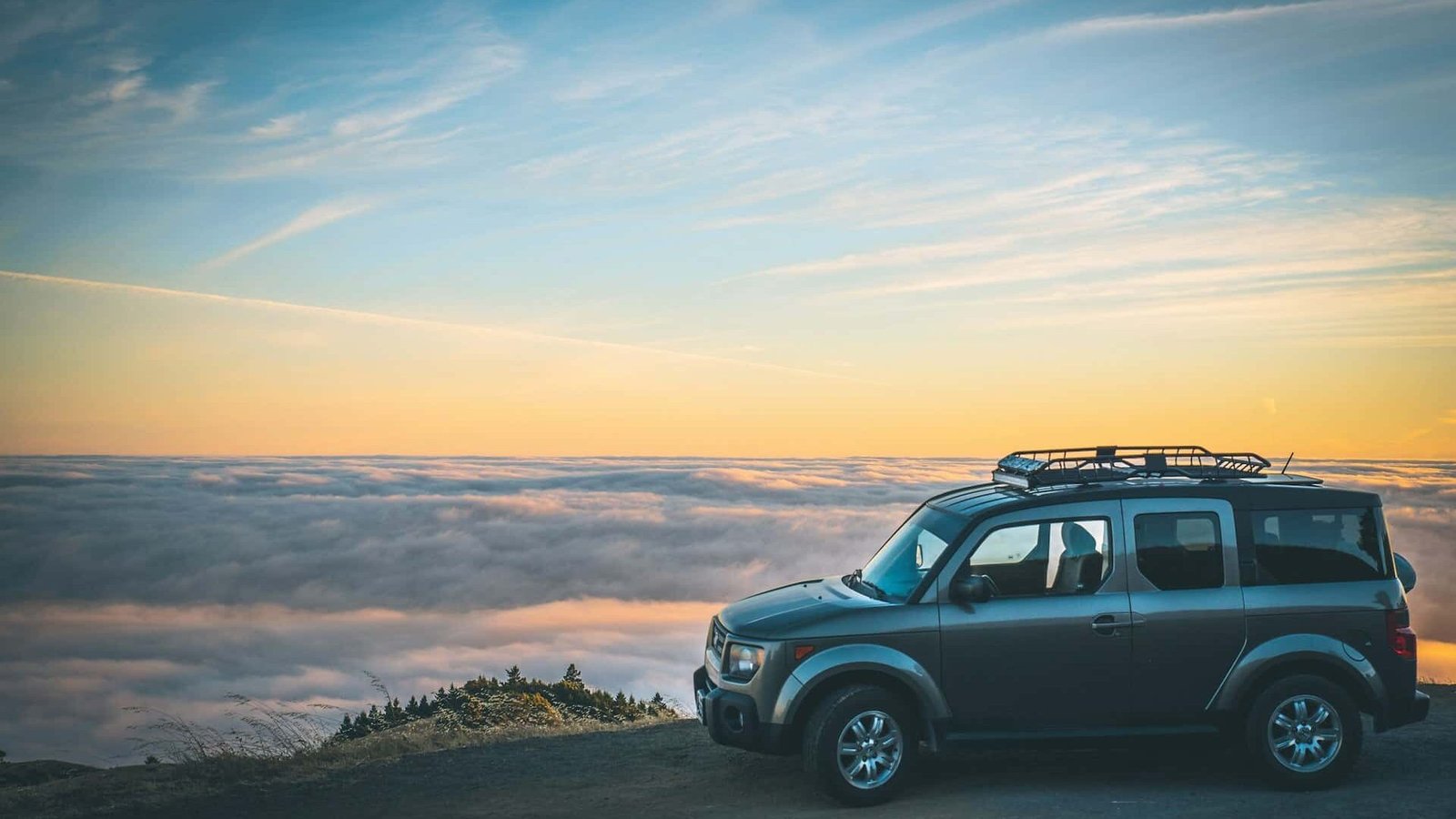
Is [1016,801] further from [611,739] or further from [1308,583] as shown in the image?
[611,739]

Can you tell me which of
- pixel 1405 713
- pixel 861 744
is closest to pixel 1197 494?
pixel 1405 713

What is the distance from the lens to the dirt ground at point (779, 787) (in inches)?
330

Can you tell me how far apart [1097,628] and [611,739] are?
5.31 m

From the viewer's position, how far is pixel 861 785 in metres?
8.42

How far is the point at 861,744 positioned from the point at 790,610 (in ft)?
3.66

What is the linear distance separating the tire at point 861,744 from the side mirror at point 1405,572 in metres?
4.08

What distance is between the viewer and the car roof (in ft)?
28.9

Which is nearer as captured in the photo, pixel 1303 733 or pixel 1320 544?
pixel 1303 733

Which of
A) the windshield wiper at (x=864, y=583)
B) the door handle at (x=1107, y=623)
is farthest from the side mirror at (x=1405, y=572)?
the windshield wiper at (x=864, y=583)

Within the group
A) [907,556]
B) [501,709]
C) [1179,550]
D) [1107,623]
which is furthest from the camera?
[501,709]

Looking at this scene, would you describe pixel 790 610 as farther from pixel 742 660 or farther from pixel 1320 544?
pixel 1320 544

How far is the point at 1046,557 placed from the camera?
881cm

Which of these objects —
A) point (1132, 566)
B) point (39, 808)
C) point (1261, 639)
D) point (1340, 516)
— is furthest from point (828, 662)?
point (39, 808)

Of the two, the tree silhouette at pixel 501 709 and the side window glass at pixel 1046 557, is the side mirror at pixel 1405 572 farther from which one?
the tree silhouette at pixel 501 709
